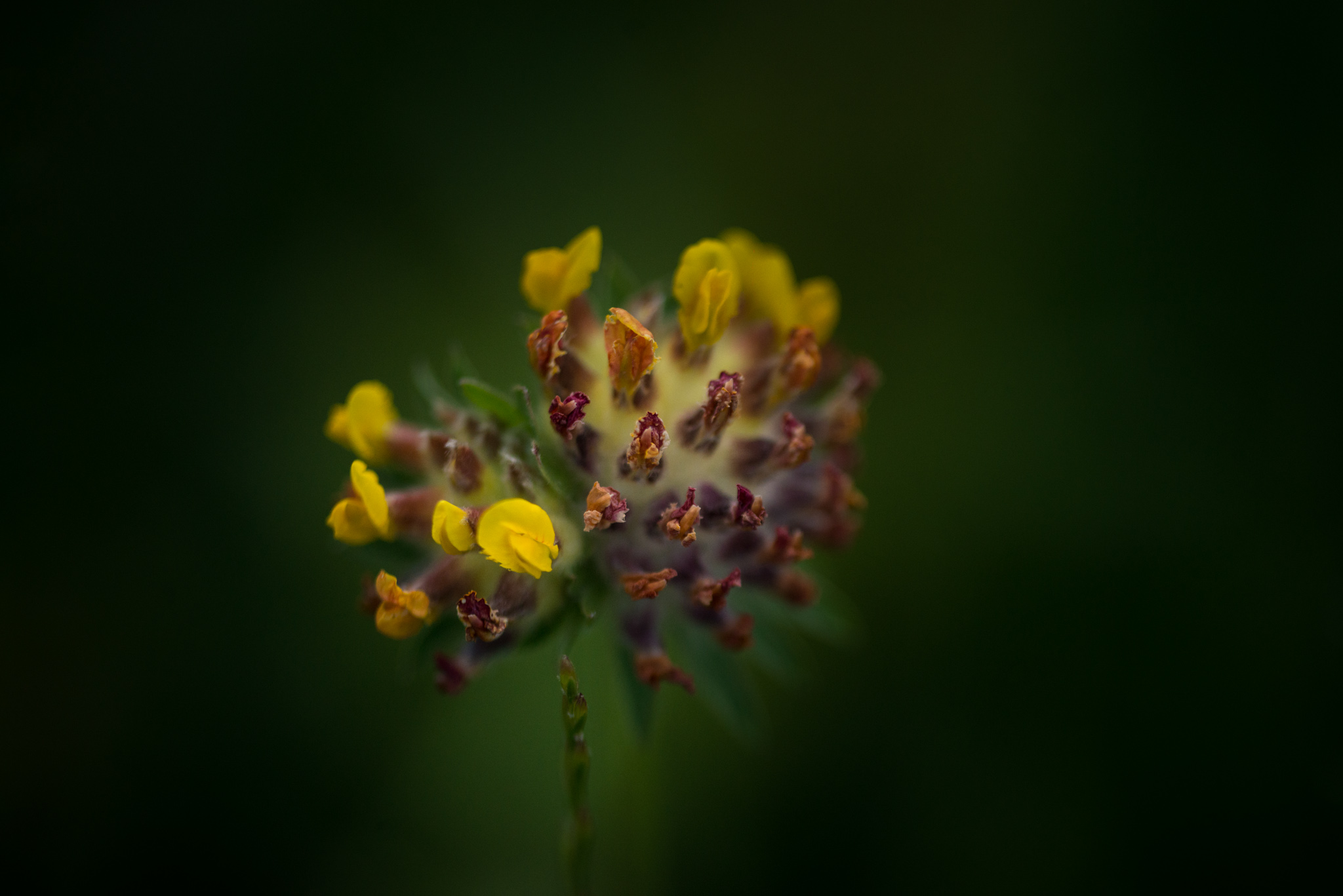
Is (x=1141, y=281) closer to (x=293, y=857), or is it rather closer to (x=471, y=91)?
(x=471, y=91)

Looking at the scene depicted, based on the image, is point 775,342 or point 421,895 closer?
point 775,342

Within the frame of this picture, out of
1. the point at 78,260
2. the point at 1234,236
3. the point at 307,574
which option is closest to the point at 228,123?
the point at 78,260

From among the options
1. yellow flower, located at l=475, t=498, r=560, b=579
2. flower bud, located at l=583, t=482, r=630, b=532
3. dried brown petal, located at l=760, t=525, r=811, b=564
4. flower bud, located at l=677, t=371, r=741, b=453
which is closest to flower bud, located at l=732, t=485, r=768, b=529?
dried brown petal, located at l=760, t=525, r=811, b=564

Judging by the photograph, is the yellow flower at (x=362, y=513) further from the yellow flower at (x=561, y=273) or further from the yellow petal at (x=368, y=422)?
the yellow flower at (x=561, y=273)

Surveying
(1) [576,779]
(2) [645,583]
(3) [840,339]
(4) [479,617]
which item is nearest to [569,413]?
(2) [645,583]

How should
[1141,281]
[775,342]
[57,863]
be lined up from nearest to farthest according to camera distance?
[775,342] → [57,863] → [1141,281]

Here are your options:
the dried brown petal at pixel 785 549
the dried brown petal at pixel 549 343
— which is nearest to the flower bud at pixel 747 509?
the dried brown petal at pixel 785 549

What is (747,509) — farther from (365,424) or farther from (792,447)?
(365,424)
